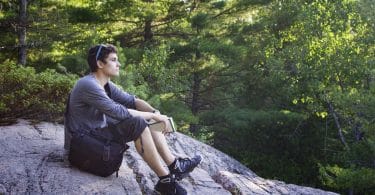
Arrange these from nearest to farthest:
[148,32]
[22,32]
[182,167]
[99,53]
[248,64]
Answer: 1. [99,53]
2. [182,167]
3. [22,32]
4. [148,32]
5. [248,64]

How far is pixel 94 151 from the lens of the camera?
4.63m

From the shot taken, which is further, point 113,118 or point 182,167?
point 182,167

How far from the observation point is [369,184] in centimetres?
1128

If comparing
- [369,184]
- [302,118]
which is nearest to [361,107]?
[369,184]

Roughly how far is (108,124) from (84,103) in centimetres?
33

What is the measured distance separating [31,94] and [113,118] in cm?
322

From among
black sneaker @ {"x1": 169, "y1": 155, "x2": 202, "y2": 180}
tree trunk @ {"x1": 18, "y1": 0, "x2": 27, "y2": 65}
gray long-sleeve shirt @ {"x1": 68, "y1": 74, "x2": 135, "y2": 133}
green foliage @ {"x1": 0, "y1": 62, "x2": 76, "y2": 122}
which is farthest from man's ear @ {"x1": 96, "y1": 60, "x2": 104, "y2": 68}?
tree trunk @ {"x1": 18, "y1": 0, "x2": 27, "y2": 65}

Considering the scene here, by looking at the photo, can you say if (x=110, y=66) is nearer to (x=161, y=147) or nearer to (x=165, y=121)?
(x=165, y=121)

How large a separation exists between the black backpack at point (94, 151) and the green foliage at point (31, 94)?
258 centimetres

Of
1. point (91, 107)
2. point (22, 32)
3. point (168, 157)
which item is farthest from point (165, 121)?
point (22, 32)

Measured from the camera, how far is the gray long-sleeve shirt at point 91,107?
458 centimetres

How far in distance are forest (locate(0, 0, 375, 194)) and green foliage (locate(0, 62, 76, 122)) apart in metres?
3.66

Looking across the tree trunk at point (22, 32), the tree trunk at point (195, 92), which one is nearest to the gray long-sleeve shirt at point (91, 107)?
the tree trunk at point (22, 32)

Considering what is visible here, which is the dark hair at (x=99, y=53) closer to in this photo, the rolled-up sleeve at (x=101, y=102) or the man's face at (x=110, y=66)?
the man's face at (x=110, y=66)
